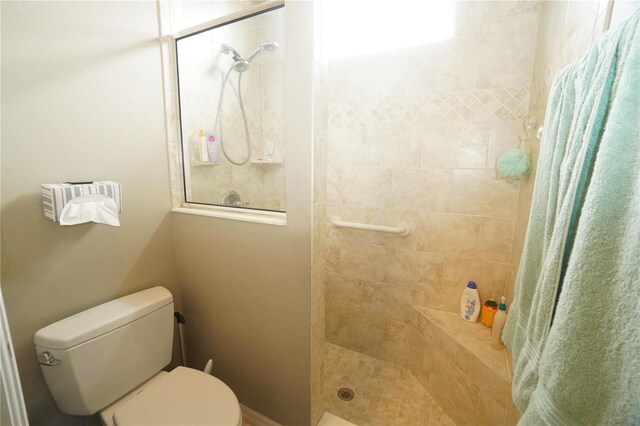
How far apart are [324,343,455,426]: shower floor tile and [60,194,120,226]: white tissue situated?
4.93 feet

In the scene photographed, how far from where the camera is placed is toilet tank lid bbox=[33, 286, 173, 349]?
0.96m

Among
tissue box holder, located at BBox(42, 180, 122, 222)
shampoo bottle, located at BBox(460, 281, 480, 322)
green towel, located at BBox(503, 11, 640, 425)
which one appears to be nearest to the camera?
green towel, located at BBox(503, 11, 640, 425)

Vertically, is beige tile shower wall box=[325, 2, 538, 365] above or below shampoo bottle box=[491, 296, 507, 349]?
above

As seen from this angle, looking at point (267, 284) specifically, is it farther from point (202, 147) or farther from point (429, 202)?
point (429, 202)

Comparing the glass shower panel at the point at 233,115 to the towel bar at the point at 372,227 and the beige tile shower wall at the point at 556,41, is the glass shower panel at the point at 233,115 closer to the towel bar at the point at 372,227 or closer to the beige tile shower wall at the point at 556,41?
the towel bar at the point at 372,227

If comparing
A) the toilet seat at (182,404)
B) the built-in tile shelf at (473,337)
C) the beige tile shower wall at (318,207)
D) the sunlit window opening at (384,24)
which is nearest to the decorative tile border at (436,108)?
the sunlit window opening at (384,24)

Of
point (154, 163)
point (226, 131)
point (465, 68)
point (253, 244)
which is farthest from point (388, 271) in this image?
point (154, 163)

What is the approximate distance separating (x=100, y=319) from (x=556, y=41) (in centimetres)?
209

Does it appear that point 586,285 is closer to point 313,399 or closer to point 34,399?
point 313,399

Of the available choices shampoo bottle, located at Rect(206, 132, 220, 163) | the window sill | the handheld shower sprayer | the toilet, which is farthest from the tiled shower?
shampoo bottle, located at Rect(206, 132, 220, 163)

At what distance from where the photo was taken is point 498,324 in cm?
144

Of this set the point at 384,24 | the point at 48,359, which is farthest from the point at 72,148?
the point at 384,24

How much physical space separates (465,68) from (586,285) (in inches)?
56.3

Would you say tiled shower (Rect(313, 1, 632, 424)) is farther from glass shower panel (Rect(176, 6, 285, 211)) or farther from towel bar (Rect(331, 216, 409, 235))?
glass shower panel (Rect(176, 6, 285, 211))
